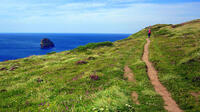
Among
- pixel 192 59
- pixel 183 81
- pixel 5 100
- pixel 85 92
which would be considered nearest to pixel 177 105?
pixel 183 81

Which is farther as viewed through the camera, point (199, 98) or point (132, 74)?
point (132, 74)

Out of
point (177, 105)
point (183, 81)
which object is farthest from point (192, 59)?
point (177, 105)

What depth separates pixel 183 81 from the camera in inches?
544

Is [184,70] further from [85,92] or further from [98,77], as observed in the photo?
[85,92]

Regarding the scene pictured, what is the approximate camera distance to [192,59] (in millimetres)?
18078

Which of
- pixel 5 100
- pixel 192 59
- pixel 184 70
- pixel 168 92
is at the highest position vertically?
pixel 192 59

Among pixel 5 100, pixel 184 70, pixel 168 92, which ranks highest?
pixel 184 70

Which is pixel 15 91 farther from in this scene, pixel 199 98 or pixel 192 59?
pixel 192 59

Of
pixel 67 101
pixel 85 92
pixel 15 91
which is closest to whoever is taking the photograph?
pixel 67 101

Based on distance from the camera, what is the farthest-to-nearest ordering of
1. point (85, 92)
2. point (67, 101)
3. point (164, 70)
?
point (164, 70) < point (85, 92) < point (67, 101)

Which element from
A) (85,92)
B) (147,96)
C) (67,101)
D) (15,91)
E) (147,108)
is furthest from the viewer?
(15,91)

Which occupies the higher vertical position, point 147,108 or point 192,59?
point 192,59

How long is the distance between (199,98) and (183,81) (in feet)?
12.5

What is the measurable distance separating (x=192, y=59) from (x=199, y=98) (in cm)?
1000
